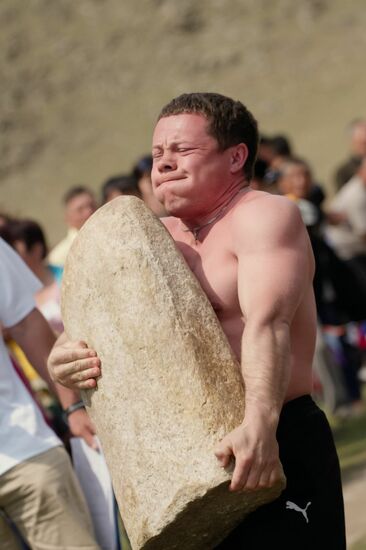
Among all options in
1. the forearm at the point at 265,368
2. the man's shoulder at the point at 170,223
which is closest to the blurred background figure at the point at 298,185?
the man's shoulder at the point at 170,223


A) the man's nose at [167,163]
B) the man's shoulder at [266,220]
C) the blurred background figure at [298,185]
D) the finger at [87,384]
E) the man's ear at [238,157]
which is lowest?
the blurred background figure at [298,185]

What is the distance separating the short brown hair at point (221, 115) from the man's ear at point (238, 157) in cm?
2

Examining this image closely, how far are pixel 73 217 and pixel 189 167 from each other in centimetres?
414

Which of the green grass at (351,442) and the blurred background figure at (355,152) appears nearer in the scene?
the green grass at (351,442)

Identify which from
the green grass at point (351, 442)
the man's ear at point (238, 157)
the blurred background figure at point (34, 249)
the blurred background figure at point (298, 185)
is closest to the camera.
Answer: the man's ear at point (238, 157)

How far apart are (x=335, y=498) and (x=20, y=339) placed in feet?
4.85

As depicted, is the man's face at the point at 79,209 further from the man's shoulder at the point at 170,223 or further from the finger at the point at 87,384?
the finger at the point at 87,384

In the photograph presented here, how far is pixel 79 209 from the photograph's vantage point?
24.7ft

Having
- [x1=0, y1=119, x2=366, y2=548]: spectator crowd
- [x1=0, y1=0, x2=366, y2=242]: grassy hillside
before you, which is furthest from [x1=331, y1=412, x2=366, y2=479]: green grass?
[x1=0, y1=0, x2=366, y2=242]: grassy hillside

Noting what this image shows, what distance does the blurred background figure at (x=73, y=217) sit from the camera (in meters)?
7.35

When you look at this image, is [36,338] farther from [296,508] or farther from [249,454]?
[249,454]

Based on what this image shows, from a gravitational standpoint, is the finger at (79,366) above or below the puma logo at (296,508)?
above

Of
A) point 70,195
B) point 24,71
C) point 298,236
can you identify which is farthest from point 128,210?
point 24,71

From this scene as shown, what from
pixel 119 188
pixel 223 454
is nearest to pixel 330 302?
pixel 119 188
